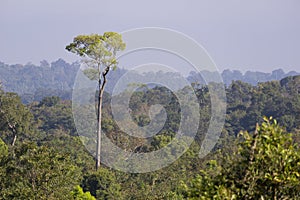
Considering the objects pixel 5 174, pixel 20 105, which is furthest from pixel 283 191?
pixel 20 105

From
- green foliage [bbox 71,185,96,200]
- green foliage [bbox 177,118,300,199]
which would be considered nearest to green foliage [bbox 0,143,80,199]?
green foliage [bbox 71,185,96,200]

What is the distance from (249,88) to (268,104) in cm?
1054

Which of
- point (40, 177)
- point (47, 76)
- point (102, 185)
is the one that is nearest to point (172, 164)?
point (102, 185)

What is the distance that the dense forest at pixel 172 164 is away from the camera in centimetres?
615

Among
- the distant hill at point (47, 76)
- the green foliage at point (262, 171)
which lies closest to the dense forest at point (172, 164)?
the green foliage at point (262, 171)

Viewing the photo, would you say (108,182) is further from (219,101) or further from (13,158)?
(219,101)

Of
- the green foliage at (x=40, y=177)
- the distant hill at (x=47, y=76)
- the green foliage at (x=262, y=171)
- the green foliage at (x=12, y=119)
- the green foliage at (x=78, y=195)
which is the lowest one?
the green foliage at (x=78, y=195)

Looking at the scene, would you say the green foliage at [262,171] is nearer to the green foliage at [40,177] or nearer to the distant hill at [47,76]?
the green foliage at [40,177]

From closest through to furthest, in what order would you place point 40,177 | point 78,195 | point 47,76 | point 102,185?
1. point 40,177
2. point 78,195
3. point 102,185
4. point 47,76

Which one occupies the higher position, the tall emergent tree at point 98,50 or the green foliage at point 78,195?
the tall emergent tree at point 98,50

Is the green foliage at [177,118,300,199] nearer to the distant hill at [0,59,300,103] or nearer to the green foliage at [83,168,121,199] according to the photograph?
the green foliage at [83,168,121,199]

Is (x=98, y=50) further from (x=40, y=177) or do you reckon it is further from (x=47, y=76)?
(x=47, y=76)

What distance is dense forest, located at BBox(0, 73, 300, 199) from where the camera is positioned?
242 inches

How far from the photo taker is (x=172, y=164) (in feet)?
81.0
